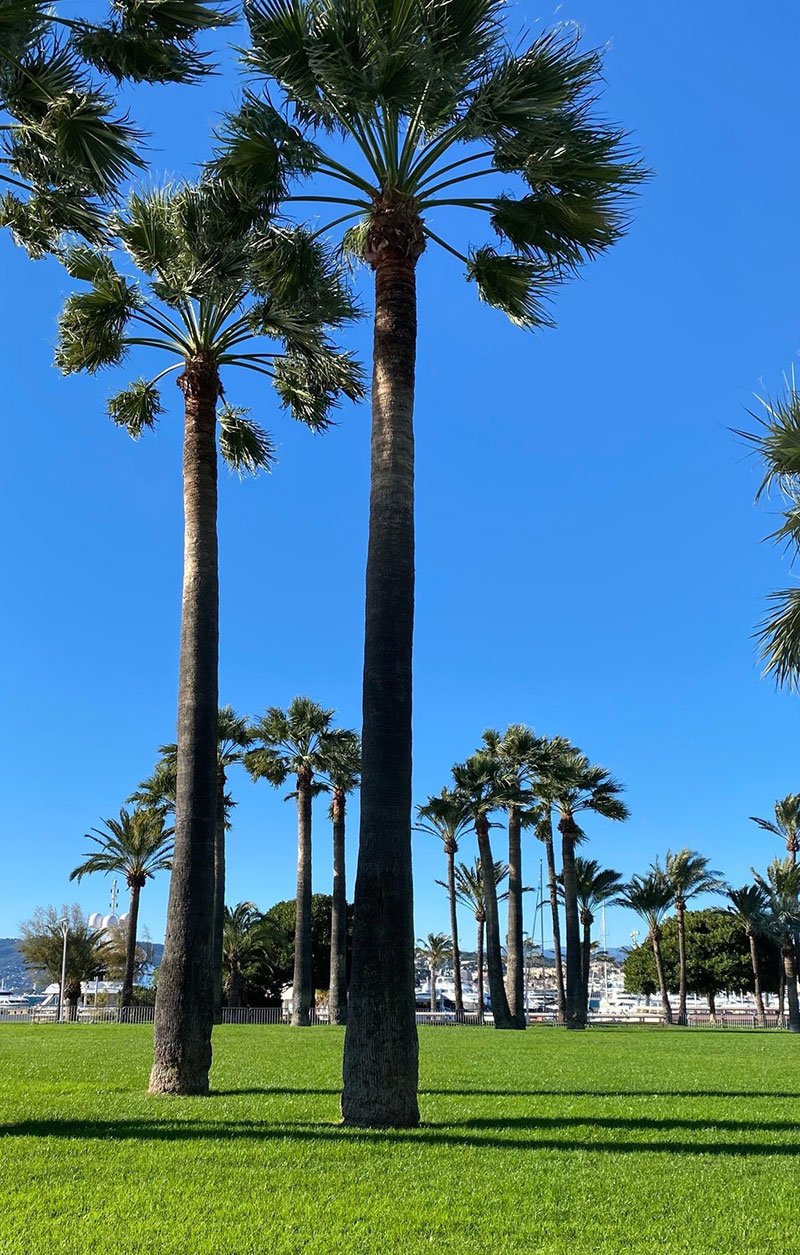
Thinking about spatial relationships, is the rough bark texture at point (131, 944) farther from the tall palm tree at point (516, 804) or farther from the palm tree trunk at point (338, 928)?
the tall palm tree at point (516, 804)

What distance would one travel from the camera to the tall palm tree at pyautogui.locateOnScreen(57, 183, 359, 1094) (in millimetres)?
14234

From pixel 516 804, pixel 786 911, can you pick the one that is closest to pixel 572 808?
pixel 516 804

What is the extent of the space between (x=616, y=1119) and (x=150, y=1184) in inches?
258

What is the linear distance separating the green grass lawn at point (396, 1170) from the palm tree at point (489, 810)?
28.6m

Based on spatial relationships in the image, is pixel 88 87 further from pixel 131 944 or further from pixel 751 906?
pixel 751 906

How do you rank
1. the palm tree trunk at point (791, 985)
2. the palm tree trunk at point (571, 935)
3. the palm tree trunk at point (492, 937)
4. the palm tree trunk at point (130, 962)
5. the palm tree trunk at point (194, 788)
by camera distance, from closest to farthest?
the palm tree trunk at point (194, 788), the palm tree trunk at point (492, 937), the palm tree trunk at point (571, 935), the palm tree trunk at point (130, 962), the palm tree trunk at point (791, 985)

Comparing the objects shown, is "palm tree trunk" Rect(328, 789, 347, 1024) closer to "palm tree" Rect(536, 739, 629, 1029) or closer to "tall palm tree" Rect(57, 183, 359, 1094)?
"palm tree" Rect(536, 739, 629, 1029)

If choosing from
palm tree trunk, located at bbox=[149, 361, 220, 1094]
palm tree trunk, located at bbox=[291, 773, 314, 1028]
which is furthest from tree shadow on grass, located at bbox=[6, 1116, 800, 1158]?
palm tree trunk, located at bbox=[291, 773, 314, 1028]

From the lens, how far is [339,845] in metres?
48.3

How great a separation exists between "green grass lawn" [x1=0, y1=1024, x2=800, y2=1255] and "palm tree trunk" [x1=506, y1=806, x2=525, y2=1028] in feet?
97.5

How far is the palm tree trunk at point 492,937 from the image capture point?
4450cm

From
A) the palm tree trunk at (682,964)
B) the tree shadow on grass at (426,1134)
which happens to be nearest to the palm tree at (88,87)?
the tree shadow on grass at (426,1134)

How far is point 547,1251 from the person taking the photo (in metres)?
6.21

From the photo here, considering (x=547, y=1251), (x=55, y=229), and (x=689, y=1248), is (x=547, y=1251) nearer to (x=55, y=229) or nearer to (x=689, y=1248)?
(x=689, y=1248)
